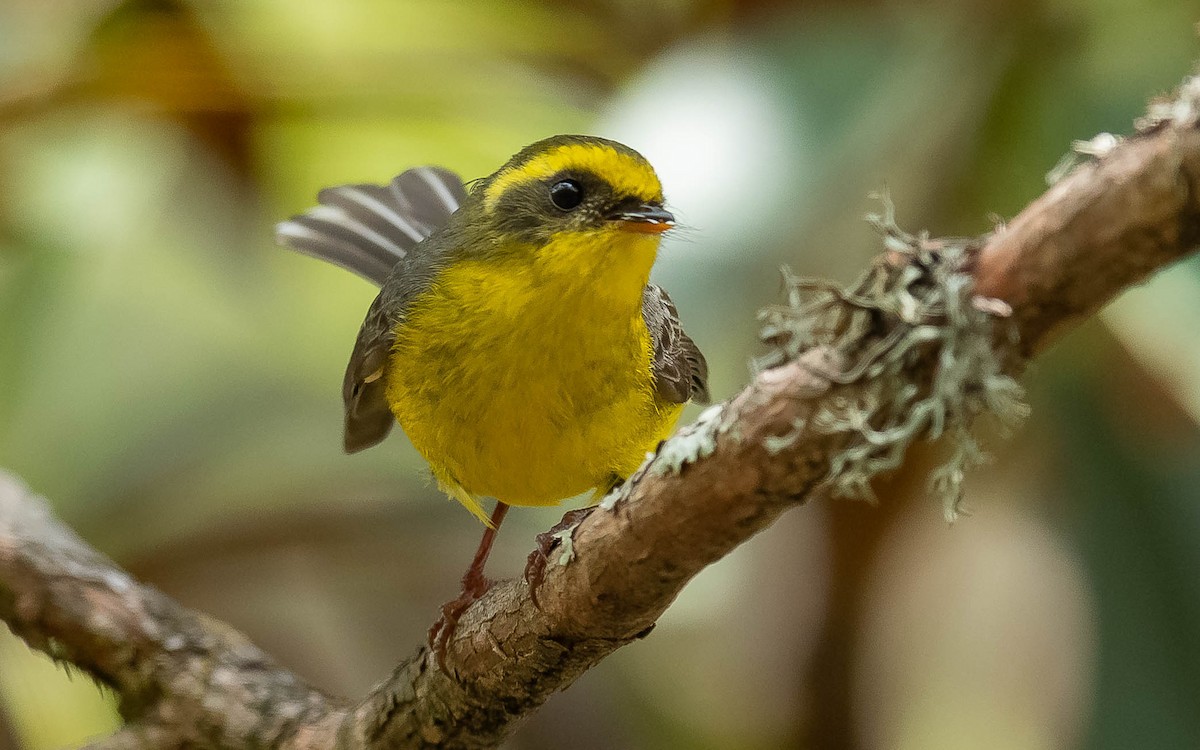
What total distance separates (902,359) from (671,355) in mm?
1355

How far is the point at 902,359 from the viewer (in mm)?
1292

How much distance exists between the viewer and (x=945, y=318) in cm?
124

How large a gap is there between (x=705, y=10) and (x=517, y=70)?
0.65 metres

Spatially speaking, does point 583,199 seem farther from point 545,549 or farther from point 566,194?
point 545,549

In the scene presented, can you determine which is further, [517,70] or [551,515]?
[517,70]

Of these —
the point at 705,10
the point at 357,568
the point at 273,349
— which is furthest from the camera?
the point at 357,568

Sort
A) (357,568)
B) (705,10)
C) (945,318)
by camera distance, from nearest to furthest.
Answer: (945,318) → (705,10) → (357,568)

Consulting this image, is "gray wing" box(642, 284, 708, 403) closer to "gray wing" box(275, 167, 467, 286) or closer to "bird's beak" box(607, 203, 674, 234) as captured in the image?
"bird's beak" box(607, 203, 674, 234)

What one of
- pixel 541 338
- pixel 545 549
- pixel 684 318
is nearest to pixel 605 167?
pixel 541 338

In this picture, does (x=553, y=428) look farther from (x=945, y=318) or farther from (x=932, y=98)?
(x=932, y=98)

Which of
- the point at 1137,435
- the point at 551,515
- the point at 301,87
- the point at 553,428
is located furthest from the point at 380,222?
the point at 1137,435

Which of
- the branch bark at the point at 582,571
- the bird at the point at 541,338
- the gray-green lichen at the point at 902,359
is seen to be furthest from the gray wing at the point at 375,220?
the gray-green lichen at the point at 902,359

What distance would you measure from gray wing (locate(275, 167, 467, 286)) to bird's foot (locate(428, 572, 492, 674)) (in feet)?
3.72

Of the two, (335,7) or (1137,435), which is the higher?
(335,7)
